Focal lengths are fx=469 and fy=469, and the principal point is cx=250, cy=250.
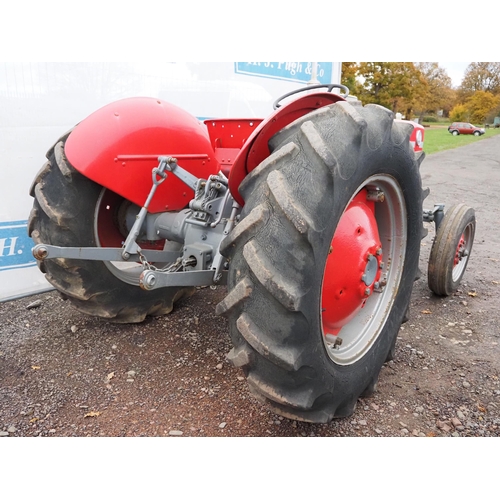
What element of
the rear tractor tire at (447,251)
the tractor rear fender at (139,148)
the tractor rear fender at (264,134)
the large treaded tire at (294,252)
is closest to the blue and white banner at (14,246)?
the tractor rear fender at (139,148)

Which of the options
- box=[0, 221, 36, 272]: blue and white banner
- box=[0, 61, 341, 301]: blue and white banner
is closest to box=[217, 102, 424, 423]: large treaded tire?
box=[0, 61, 341, 301]: blue and white banner

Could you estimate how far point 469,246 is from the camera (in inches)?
153

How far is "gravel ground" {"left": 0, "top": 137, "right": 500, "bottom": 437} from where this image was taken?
2127mm

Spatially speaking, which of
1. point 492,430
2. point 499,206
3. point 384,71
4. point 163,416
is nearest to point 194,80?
point 163,416

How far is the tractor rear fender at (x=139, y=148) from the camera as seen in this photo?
2307mm

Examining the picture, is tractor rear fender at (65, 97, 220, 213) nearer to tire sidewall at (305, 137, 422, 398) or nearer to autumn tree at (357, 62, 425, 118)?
tire sidewall at (305, 137, 422, 398)

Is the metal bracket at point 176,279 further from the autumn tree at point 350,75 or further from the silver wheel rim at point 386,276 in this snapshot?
the autumn tree at point 350,75

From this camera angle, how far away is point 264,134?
196 cm

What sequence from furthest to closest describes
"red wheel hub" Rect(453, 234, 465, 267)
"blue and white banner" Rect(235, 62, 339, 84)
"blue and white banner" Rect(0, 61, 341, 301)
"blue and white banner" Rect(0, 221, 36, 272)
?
1. "blue and white banner" Rect(235, 62, 339, 84)
2. "red wheel hub" Rect(453, 234, 465, 267)
3. "blue and white banner" Rect(0, 221, 36, 272)
4. "blue and white banner" Rect(0, 61, 341, 301)

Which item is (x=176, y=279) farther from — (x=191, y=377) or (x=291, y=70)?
(x=291, y=70)

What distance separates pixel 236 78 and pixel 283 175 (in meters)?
3.23

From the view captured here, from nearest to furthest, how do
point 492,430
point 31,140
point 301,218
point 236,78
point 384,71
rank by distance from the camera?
point 301,218, point 492,430, point 31,140, point 236,78, point 384,71

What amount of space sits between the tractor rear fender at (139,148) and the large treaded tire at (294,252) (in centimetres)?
86

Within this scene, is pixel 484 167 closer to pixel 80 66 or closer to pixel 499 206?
pixel 499 206
